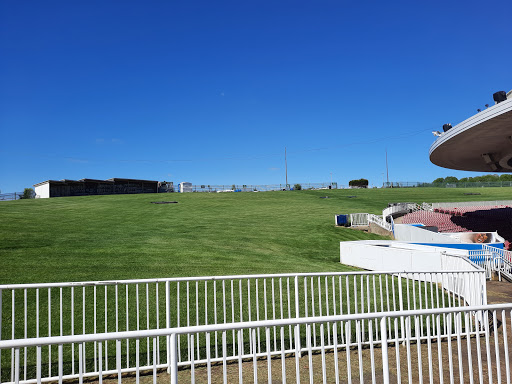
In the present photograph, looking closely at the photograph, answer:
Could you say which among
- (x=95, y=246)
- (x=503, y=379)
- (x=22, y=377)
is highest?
(x=95, y=246)

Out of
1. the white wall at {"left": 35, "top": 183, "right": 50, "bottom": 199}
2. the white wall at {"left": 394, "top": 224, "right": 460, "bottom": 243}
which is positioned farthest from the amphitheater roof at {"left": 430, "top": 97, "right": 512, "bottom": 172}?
the white wall at {"left": 35, "top": 183, "right": 50, "bottom": 199}

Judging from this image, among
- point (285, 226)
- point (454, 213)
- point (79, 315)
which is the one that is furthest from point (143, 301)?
point (454, 213)

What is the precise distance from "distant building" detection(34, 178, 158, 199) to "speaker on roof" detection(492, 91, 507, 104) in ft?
166

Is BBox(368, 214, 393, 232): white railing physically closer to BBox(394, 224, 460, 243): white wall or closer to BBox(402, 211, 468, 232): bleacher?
BBox(394, 224, 460, 243): white wall

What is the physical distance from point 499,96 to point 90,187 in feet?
171

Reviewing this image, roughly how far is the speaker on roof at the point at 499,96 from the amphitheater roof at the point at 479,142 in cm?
88

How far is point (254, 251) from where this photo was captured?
15.8m

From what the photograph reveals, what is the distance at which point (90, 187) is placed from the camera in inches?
2092

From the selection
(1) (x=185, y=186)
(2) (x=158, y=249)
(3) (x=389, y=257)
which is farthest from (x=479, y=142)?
(1) (x=185, y=186)

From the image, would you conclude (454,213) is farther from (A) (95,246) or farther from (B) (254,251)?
(A) (95,246)

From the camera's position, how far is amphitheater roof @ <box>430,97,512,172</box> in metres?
15.7

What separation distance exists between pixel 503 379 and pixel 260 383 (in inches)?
138

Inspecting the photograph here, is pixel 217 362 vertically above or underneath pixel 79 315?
underneath

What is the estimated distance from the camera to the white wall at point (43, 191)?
4825 centimetres
